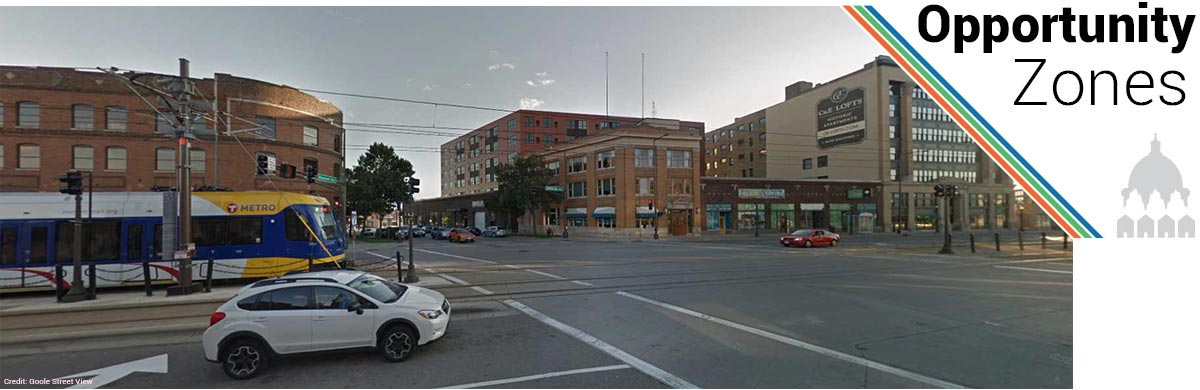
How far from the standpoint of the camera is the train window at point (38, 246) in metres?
11.4

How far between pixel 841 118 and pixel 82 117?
72163 millimetres

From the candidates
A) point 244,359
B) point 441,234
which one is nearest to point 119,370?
point 244,359

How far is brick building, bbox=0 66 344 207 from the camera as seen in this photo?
28406mm

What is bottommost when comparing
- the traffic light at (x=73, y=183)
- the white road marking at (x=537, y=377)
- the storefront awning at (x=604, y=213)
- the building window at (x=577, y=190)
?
the white road marking at (x=537, y=377)

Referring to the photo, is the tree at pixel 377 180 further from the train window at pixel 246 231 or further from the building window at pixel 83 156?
the train window at pixel 246 231

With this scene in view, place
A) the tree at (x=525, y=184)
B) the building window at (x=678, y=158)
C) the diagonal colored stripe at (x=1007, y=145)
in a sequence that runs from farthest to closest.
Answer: the tree at (x=525, y=184)
the building window at (x=678, y=158)
the diagonal colored stripe at (x=1007, y=145)

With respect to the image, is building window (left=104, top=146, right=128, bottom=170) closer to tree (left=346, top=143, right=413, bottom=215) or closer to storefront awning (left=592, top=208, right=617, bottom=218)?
tree (left=346, top=143, right=413, bottom=215)

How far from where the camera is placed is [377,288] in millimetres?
7062

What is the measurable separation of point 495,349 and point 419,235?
51.9 m

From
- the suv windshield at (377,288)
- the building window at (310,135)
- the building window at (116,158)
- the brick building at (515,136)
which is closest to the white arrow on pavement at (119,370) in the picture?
the suv windshield at (377,288)

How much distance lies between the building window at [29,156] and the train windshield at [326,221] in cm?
3015

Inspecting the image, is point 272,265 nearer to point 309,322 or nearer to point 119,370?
point 119,370

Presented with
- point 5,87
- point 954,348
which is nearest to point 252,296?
point 954,348

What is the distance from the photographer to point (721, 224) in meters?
47.1
